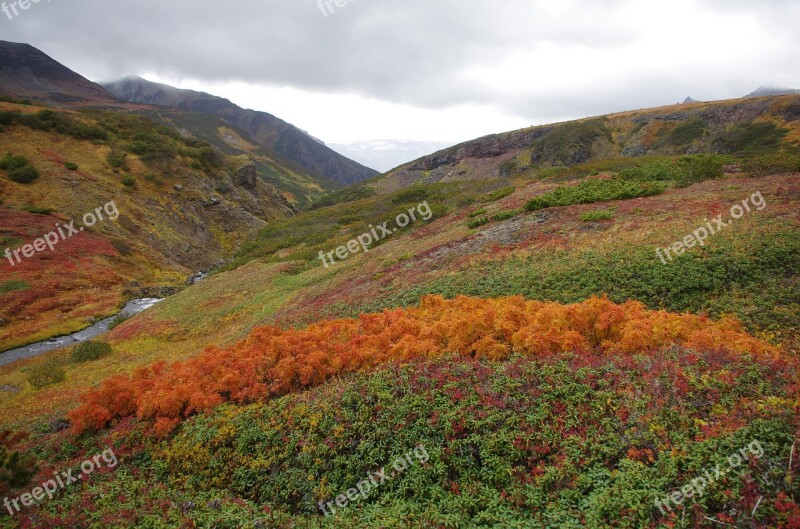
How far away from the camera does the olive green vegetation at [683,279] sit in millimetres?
11602

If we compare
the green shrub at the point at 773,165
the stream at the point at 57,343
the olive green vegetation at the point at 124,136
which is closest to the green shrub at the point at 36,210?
the olive green vegetation at the point at 124,136

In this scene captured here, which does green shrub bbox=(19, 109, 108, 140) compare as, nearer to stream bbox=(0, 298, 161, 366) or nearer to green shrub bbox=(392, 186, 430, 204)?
stream bbox=(0, 298, 161, 366)

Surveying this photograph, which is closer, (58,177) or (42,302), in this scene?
(42,302)

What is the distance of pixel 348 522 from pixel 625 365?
256 inches

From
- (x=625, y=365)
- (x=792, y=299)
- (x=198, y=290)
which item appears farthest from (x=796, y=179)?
(x=198, y=290)

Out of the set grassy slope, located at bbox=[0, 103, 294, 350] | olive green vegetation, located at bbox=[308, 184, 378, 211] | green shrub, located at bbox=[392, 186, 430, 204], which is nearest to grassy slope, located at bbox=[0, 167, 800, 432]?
grassy slope, located at bbox=[0, 103, 294, 350]

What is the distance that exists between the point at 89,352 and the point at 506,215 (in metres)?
27.9

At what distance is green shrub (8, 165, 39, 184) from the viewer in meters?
49.0

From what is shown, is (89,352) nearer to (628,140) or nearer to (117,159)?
(117,159)

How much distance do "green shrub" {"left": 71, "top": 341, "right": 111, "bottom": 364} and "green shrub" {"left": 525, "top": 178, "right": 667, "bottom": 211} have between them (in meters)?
28.9

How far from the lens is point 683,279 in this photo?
13.5 meters

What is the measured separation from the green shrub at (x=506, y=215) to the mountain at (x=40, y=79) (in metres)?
208

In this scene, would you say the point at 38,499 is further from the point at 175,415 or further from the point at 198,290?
the point at 198,290

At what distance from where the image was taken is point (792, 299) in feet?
36.9
